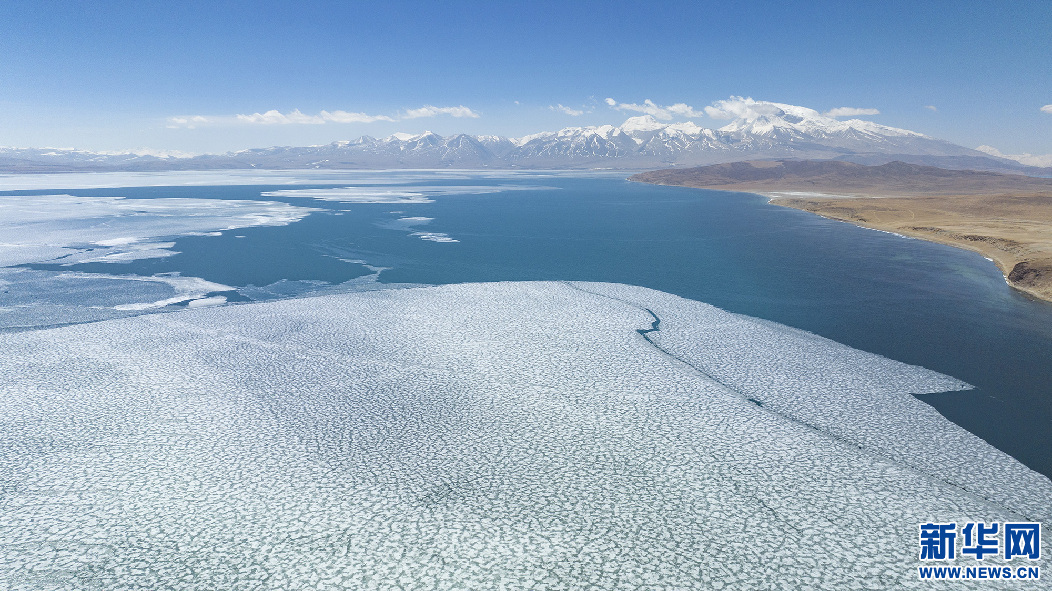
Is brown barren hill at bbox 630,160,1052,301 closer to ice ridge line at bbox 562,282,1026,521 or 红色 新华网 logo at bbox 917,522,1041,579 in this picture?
ice ridge line at bbox 562,282,1026,521

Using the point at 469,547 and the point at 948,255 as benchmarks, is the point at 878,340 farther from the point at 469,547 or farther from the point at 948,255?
the point at 948,255

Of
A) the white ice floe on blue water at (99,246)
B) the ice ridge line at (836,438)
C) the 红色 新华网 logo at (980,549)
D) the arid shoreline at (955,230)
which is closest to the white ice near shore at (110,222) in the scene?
the white ice floe on blue water at (99,246)

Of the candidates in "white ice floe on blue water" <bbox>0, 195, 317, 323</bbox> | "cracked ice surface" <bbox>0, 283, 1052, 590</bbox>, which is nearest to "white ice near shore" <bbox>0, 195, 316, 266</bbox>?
"white ice floe on blue water" <bbox>0, 195, 317, 323</bbox>

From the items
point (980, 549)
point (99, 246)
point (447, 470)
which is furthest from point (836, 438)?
point (99, 246)

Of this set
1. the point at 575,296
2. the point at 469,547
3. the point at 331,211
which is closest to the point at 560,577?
the point at 469,547

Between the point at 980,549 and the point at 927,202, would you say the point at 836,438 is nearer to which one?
the point at 980,549

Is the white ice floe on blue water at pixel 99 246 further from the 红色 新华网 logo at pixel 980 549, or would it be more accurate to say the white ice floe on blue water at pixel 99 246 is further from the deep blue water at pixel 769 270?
the 红色 新华网 logo at pixel 980 549
